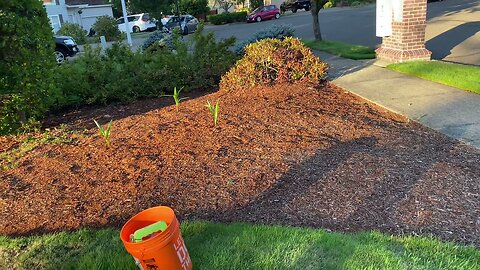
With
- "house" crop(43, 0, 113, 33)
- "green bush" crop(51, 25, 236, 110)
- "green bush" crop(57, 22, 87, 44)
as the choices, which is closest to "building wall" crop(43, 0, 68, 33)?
"house" crop(43, 0, 113, 33)

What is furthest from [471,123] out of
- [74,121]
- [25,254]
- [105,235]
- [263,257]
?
[74,121]

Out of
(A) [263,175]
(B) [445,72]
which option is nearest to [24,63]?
(A) [263,175]

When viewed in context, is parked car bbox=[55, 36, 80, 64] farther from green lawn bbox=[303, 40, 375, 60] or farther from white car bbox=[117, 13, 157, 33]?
white car bbox=[117, 13, 157, 33]

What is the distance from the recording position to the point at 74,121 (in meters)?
6.58

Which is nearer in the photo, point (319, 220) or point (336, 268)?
point (336, 268)

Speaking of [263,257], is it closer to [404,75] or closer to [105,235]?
[105,235]

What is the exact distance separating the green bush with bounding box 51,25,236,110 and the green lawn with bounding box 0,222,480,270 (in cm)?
449

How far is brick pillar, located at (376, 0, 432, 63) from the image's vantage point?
9.05 m

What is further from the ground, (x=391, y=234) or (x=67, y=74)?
(x=67, y=74)

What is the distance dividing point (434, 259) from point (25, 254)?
2.89 meters

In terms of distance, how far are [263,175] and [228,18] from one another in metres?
37.0

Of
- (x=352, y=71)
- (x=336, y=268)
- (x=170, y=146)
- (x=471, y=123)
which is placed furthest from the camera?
(x=352, y=71)

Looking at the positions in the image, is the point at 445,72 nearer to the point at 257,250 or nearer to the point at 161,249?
the point at 257,250

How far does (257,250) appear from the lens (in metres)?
2.93
